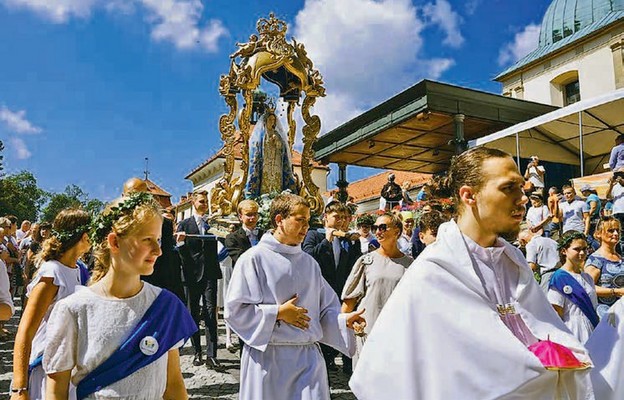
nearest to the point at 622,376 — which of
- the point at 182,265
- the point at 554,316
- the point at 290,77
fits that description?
the point at 554,316

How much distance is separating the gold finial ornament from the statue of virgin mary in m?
0.15

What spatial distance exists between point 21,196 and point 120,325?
7164 cm

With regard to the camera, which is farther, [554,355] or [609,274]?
[609,274]

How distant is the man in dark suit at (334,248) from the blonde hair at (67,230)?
3.49 m

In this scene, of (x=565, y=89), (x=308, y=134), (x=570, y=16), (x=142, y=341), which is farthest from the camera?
(x=570, y=16)

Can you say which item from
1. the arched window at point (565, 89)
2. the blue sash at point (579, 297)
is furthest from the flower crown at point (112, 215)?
the arched window at point (565, 89)

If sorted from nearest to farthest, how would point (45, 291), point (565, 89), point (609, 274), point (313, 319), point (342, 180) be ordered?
point (45, 291)
point (313, 319)
point (609, 274)
point (342, 180)
point (565, 89)

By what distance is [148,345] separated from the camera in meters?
2.21

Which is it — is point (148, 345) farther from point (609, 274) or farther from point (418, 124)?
point (418, 124)

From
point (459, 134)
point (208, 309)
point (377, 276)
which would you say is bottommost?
point (208, 309)

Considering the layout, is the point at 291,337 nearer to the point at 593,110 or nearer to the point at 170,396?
the point at 170,396

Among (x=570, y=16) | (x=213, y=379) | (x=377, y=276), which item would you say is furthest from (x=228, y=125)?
(x=570, y=16)

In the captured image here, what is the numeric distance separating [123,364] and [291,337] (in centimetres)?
143

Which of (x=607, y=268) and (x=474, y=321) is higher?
(x=607, y=268)
